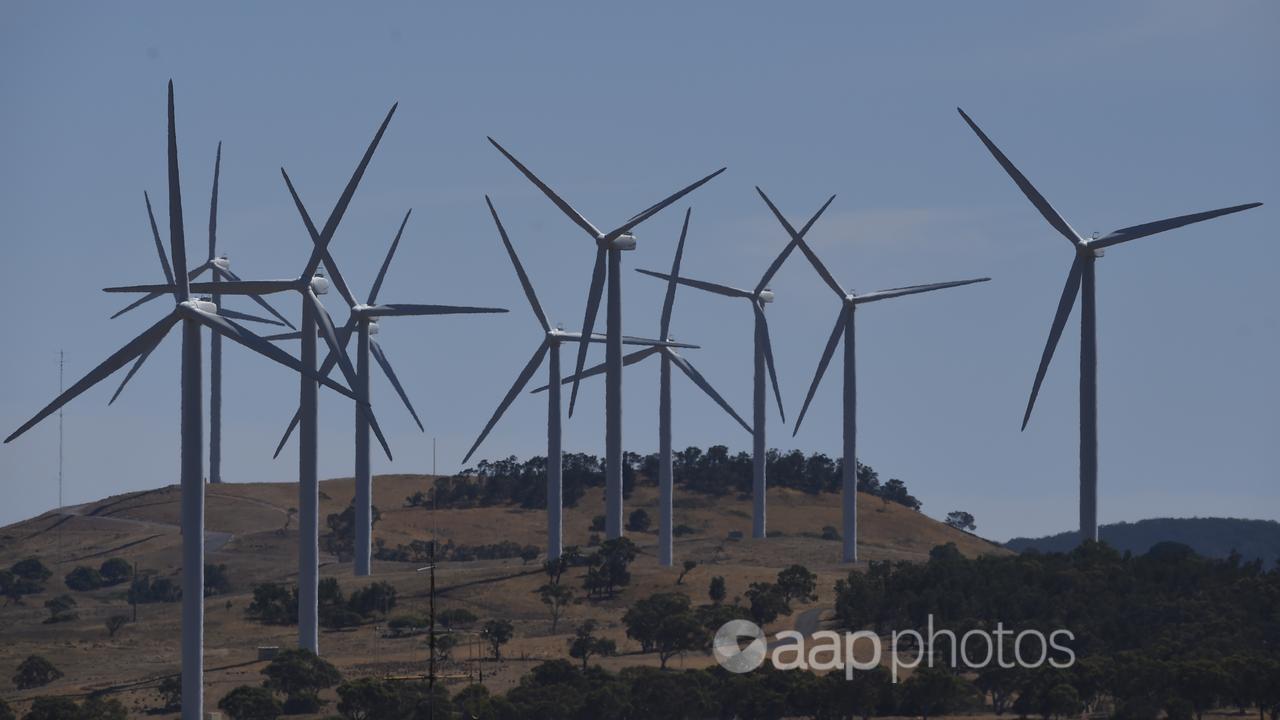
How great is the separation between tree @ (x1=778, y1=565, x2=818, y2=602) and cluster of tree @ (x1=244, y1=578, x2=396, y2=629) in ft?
91.5

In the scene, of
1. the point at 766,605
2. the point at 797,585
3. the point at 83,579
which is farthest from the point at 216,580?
the point at 766,605

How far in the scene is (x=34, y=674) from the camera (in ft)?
404

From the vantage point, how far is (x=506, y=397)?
493ft

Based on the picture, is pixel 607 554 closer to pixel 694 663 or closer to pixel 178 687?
pixel 694 663

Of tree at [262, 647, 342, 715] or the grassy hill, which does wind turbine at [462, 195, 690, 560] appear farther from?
tree at [262, 647, 342, 715]

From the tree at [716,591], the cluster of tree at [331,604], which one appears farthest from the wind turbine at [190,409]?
the tree at [716,591]

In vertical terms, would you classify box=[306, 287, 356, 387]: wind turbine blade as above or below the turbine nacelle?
below

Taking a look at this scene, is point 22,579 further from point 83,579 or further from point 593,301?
point 593,301

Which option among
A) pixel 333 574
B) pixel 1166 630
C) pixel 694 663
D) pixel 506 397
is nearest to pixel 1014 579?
pixel 1166 630

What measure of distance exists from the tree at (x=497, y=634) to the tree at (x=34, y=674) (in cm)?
2618

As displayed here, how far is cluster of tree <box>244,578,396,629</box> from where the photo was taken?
474 ft

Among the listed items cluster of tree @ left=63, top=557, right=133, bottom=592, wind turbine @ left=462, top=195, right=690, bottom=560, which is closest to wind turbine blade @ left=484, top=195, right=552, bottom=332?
wind turbine @ left=462, top=195, right=690, bottom=560

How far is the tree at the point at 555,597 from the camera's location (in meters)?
146

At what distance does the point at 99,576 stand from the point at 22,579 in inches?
273
